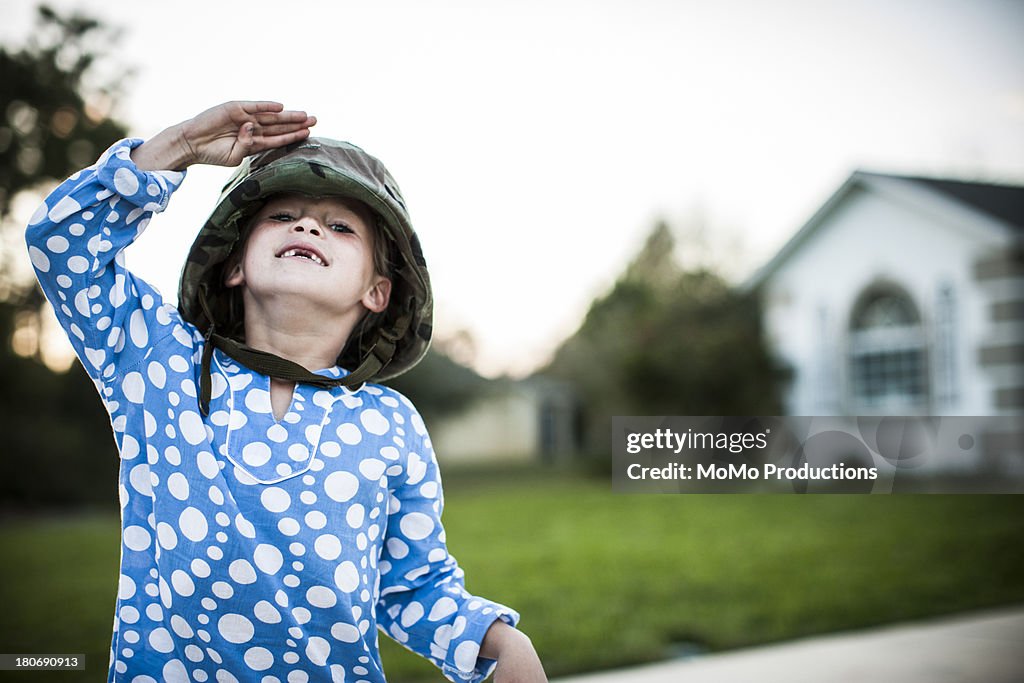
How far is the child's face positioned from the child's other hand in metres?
0.10

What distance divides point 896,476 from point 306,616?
1332 centimetres

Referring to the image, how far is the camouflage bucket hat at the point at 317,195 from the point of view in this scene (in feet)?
5.03

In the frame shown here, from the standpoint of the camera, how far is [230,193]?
5.10 ft

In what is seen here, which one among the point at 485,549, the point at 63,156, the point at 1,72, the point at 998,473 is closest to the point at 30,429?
the point at 63,156

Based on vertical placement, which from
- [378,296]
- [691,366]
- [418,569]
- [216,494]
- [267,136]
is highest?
[267,136]

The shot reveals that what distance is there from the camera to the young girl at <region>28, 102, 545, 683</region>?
142 centimetres

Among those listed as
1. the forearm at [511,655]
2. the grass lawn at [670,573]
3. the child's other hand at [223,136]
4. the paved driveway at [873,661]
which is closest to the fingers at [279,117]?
the child's other hand at [223,136]

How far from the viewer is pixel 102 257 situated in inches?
56.7

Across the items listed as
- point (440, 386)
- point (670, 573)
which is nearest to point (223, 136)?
point (670, 573)

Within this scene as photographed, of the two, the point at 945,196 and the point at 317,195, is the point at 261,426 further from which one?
the point at 945,196

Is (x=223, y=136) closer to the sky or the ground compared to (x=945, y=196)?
closer to the ground

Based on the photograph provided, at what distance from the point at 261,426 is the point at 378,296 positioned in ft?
1.17

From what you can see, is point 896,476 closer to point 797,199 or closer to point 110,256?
point 797,199

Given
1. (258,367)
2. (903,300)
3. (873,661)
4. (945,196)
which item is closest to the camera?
(258,367)
